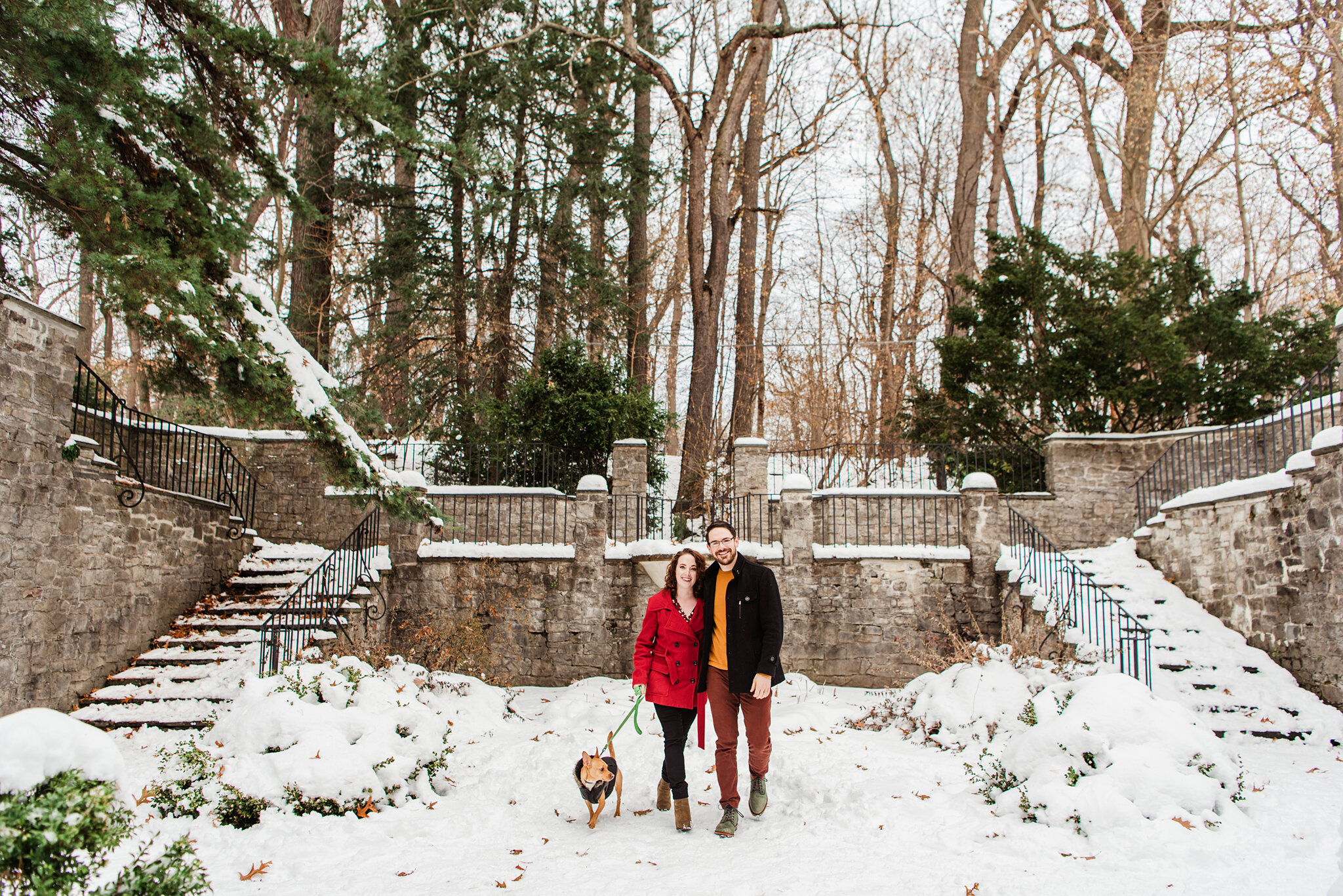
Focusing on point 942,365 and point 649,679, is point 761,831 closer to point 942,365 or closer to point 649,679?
point 649,679

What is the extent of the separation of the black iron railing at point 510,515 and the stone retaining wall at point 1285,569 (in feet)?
24.7

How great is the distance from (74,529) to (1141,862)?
8.80 meters

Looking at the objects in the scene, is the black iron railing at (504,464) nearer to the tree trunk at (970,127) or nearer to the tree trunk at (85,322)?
the tree trunk at (85,322)

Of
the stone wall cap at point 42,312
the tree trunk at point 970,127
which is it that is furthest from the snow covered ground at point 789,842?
the tree trunk at point 970,127

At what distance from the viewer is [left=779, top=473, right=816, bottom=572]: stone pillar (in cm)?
906

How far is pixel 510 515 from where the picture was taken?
10.1 m

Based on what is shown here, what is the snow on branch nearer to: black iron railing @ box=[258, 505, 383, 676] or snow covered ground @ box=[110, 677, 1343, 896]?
black iron railing @ box=[258, 505, 383, 676]

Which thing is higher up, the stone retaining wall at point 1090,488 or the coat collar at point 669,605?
the stone retaining wall at point 1090,488

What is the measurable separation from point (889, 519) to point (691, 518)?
132 inches

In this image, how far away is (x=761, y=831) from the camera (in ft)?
13.8

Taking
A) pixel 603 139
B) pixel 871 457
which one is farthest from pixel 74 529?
pixel 871 457

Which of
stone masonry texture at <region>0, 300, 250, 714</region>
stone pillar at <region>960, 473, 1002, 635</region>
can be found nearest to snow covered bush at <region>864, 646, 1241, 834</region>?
stone pillar at <region>960, 473, 1002, 635</region>

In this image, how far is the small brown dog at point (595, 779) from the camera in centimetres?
428

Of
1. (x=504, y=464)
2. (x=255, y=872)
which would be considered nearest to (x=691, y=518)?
(x=504, y=464)
